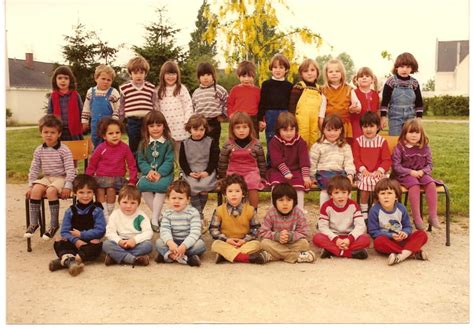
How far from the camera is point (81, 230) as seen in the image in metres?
5.62

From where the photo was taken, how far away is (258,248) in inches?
215

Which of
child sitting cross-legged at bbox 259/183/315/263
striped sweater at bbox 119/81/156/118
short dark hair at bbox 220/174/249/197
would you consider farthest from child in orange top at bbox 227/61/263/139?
child sitting cross-legged at bbox 259/183/315/263

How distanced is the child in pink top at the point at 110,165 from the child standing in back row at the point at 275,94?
67.7 inches

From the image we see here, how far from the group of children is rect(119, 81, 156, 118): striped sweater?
0.7 inches

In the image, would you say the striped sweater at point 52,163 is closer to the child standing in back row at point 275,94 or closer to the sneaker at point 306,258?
the child standing in back row at point 275,94

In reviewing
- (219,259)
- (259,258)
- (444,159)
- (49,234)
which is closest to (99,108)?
(49,234)

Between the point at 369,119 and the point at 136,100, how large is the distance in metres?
2.78

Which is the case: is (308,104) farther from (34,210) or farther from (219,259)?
(34,210)

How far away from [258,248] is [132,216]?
130 centimetres

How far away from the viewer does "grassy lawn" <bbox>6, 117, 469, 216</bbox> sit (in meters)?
8.66

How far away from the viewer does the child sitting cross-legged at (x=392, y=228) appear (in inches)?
218

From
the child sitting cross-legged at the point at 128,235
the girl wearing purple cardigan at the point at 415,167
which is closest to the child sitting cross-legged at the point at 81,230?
the child sitting cross-legged at the point at 128,235

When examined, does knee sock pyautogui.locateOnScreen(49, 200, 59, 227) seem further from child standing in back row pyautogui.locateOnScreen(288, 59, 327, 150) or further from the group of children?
child standing in back row pyautogui.locateOnScreen(288, 59, 327, 150)

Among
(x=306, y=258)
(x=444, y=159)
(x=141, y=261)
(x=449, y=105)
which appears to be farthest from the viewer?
(x=449, y=105)
